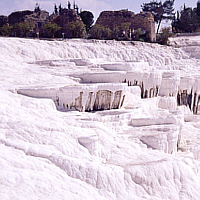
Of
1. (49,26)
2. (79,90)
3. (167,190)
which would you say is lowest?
(167,190)

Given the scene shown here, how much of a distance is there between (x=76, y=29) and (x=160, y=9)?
16.3 m

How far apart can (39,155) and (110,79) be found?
6.45m

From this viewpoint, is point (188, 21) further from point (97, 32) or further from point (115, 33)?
point (97, 32)

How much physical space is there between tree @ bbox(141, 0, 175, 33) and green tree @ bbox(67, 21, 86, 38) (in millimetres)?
15599

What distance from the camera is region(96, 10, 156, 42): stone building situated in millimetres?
26469

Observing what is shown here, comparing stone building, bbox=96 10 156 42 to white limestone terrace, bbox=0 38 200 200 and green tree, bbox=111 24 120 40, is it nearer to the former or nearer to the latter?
green tree, bbox=111 24 120 40

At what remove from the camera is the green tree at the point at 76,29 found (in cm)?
2259

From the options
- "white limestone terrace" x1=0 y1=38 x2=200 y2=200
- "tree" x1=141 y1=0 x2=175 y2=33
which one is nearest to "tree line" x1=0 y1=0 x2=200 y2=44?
"tree" x1=141 y1=0 x2=175 y2=33

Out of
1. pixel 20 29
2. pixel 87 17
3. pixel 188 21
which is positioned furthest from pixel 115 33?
pixel 188 21

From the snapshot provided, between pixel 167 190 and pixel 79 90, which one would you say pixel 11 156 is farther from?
pixel 79 90

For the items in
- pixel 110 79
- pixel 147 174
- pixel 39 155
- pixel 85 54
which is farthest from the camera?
pixel 85 54

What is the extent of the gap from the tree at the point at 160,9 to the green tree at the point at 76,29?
614 inches

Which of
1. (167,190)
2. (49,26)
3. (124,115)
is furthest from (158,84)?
(49,26)

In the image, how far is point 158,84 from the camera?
45.6 ft
